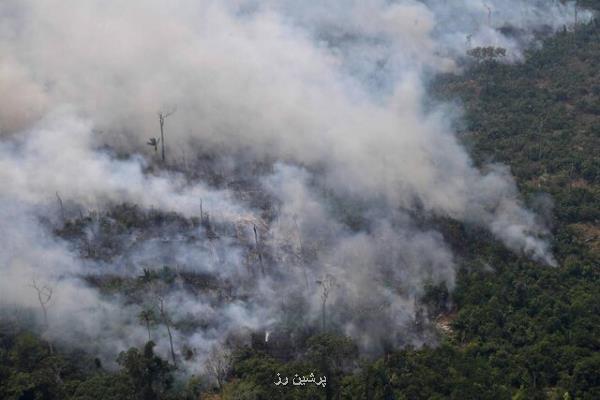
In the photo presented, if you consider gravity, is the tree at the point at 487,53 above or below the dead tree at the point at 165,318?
above

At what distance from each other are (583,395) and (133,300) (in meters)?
35.1

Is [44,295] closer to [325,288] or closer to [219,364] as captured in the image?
[219,364]

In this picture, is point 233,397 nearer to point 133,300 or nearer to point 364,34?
point 133,300

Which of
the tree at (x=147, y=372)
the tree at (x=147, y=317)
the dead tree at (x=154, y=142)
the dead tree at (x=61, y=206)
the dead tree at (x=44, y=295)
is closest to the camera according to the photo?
the tree at (x=147, y=372)

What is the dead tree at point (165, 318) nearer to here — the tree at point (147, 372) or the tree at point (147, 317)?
the tree at point (147, 317)

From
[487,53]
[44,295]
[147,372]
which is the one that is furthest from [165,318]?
[487,53]

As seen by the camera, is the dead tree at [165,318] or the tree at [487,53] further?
the tree at [487,53]

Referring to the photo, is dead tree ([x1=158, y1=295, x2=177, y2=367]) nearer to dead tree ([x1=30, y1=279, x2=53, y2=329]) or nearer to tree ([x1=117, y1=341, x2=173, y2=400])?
tree ([x1=117, y1=341, x2=173, y2=400])

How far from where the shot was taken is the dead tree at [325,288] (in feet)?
216

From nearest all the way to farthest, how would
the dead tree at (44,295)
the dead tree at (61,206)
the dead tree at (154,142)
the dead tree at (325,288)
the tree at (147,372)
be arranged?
the tree at (147,372)
the dead tree at (44,295)
the dead tree at (325,288)
the dead tree at (61,206)
the dead tree at (154,142)

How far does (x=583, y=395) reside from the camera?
56.4m

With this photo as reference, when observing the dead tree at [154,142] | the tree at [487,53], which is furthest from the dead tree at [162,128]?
the tree at [487,53]

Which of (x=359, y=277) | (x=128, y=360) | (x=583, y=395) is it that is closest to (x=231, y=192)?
(x=359, y=277)

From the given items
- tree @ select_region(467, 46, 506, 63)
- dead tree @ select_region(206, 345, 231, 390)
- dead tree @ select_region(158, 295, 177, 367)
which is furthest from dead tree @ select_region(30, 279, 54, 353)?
tree @ select_region(467, 46, 506, 63)
